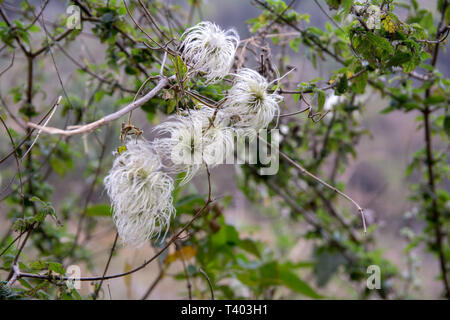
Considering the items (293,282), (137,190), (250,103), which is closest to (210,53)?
Result: (250,103)

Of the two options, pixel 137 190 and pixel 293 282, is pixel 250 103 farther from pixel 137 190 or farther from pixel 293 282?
pixel 293 282

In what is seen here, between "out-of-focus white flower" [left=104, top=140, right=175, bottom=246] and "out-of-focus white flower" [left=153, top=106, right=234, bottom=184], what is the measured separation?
21mm

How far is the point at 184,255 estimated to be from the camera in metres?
0.98

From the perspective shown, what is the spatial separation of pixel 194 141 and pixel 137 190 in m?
0.10

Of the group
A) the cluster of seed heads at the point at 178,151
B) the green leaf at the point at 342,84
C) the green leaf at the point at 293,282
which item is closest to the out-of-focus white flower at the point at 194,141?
the cluster of seed heads at the point at 178,151

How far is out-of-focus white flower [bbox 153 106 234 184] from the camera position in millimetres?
538

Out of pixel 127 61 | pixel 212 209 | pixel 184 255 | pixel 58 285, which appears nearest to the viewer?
pixel 58 285

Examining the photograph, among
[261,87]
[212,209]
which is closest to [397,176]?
[212,209]

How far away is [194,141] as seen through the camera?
54 cm

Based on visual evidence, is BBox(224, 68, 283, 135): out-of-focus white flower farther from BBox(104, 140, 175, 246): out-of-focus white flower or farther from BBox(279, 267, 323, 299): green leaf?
BBox(279, 267, 323, 299): green leaf

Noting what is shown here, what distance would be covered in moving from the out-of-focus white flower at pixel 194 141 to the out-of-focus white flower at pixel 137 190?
2 cm

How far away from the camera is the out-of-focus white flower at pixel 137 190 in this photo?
0.52 meters
